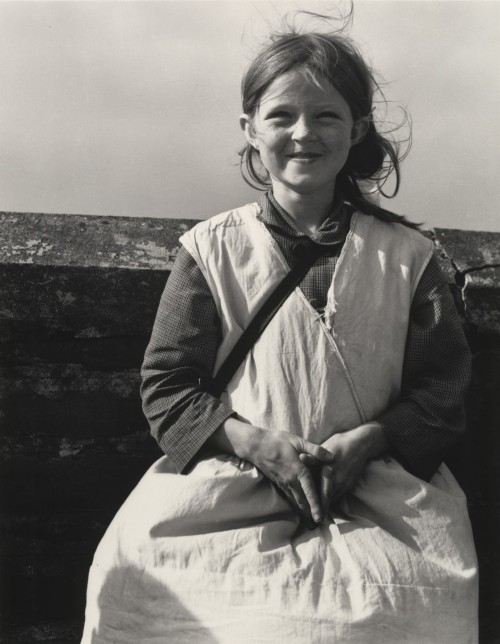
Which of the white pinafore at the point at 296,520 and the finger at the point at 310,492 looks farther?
the finger at the point at 310,492

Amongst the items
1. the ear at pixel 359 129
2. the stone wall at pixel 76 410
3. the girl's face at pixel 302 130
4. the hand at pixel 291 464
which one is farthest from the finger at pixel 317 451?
the ear at pixel 359 129

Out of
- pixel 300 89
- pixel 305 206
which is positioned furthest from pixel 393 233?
pixel 300 89

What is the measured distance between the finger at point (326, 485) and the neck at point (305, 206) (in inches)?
31.8

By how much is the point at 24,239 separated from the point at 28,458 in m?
0.83

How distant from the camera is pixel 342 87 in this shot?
2668 millimetres

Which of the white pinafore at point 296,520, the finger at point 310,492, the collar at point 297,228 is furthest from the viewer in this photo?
the collar at point 297,228

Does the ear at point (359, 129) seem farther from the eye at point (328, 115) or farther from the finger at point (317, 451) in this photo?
the finger at point (317, 451)

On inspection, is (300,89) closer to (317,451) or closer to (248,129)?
(248,129)

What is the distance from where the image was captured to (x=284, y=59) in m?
2.65

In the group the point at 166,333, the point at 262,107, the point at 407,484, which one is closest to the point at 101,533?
the point at 166,333

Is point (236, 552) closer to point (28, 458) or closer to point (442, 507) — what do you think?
point (442, 507)

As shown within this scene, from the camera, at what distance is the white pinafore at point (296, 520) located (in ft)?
7.09

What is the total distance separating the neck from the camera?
2762 millimetres

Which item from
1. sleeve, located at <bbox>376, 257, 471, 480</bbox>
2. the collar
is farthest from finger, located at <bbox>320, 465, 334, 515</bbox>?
the collar
